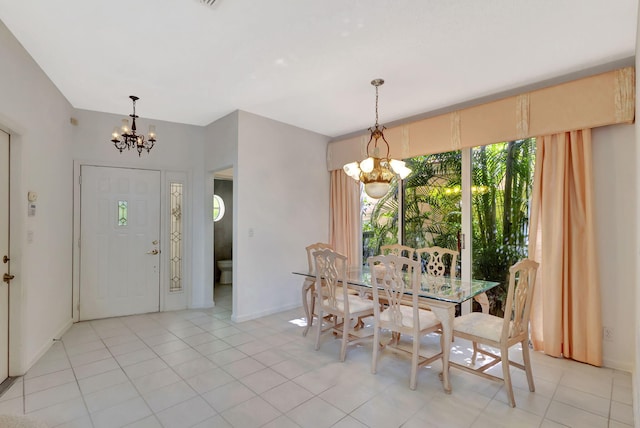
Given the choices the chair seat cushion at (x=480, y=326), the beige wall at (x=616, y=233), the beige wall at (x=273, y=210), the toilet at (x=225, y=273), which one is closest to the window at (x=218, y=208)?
the toilet at (x=225, y=273)

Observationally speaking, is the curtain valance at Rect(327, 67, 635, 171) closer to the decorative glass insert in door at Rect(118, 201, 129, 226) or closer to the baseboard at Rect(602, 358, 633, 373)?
the baseboard at Rect(602, 358, 633, 373)

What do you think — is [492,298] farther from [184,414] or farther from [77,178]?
[77,178]

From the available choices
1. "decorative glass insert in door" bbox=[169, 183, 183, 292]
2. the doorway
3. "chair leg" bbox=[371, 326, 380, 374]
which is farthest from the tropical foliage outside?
the doorway

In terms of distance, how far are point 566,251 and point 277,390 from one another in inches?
112

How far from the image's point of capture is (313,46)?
256 centimetres

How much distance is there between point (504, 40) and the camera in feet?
8.04

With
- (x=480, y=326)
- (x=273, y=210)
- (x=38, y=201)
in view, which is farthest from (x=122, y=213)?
(x=480, y=326)

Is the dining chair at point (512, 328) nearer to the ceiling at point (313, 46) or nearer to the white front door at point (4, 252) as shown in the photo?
the ceiling at point (313, 46)

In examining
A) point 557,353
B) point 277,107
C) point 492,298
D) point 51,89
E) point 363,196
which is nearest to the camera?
point 557,353

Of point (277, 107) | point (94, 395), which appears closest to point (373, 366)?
point (94, 395)

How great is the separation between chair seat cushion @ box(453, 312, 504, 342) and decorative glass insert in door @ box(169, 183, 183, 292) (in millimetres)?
3783

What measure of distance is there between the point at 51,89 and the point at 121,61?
1.05 metres

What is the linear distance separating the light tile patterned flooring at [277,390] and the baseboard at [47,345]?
0.07 meters

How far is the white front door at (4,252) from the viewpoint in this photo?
8.13 ft
